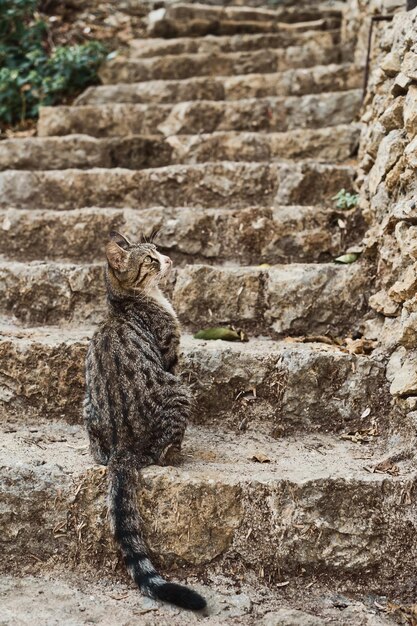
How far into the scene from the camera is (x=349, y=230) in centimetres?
448

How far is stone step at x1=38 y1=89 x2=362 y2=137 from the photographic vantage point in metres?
5.69

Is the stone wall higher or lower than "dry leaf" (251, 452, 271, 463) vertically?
higher

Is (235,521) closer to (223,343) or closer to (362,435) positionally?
(362,435)

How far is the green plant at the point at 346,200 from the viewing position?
4625 millimetres

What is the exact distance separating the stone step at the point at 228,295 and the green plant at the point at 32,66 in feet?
8.73

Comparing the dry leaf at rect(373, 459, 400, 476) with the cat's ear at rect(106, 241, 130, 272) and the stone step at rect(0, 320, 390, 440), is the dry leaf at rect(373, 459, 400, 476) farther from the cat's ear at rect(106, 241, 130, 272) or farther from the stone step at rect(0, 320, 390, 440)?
the cat's ear at rect(106, 241, 130, 272)

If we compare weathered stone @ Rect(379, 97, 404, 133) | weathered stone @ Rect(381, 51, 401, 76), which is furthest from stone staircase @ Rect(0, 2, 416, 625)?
weathered stone @ Rect(381, 51, 401, 76)

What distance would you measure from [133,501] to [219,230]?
2188 millimetres

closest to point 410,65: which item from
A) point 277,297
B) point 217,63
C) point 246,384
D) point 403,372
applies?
point 277,297

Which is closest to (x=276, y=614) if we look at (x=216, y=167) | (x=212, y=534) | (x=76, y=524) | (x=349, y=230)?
(x=212, y=534)

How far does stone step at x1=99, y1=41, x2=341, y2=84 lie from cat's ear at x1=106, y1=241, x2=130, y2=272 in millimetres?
3623

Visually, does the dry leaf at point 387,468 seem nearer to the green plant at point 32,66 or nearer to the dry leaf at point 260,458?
the dry leaf at point 260,458

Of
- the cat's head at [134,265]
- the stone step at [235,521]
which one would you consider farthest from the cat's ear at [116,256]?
the stone step at [235,521]

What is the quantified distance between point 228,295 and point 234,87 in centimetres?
275
